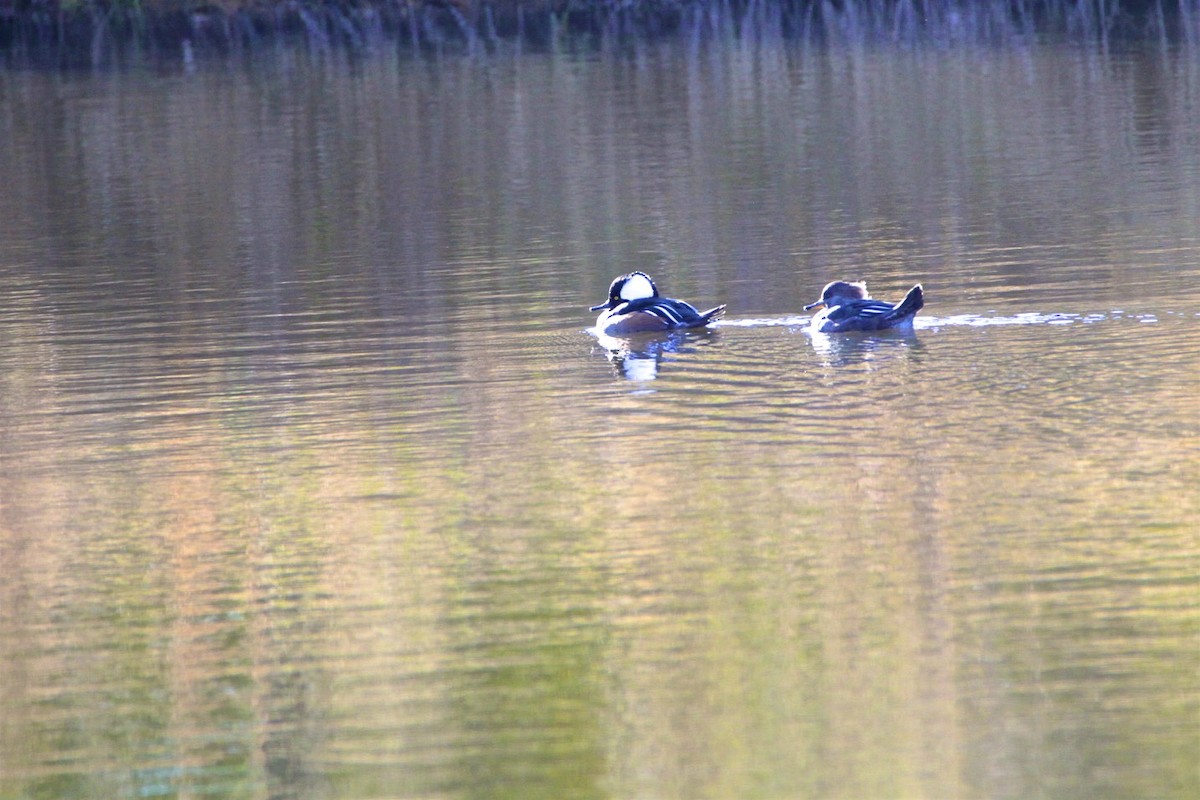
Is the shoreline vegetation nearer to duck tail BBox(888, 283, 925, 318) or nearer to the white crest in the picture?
the white crest

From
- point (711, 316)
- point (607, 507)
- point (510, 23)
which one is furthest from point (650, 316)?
point (510, 23)

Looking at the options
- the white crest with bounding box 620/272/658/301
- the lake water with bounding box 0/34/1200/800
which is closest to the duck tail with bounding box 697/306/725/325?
the lake water with bounding box 0/34/1200/800

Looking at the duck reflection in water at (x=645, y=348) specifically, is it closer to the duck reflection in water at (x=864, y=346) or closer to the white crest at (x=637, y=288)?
the white crest at (x=637, y=288)

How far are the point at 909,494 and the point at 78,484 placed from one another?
444cm

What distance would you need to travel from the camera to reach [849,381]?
13219 millimetres

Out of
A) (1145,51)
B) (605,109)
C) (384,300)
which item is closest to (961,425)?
(384,300)

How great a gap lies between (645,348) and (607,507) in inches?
206

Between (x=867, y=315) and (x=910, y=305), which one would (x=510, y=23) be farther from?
(x=910, y=305)

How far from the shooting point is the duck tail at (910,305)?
14773 millimetres

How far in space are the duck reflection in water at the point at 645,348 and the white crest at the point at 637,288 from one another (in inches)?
16.2

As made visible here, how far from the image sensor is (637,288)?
53.3ft

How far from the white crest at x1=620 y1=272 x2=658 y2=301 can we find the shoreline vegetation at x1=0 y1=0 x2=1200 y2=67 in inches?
1351

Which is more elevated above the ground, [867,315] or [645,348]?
[867,315]

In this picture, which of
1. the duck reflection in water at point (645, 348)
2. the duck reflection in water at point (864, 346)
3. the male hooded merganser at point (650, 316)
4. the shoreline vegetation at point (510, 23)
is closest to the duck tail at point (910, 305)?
the duck reflection in water at point (864, 346)
